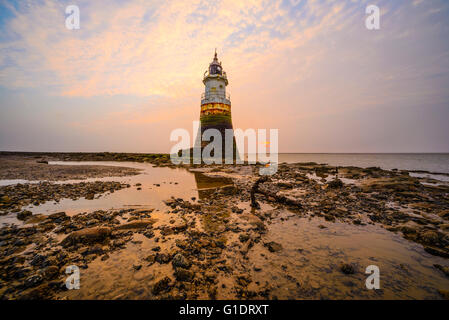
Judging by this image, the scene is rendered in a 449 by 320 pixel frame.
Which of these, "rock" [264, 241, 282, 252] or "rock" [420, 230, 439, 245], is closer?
"rock" [264, 241, 282, 252]

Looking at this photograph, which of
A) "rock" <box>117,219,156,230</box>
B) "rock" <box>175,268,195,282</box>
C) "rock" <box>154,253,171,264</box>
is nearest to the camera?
"rock" <box>175,268,195,282</box>

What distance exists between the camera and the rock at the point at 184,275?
281cm

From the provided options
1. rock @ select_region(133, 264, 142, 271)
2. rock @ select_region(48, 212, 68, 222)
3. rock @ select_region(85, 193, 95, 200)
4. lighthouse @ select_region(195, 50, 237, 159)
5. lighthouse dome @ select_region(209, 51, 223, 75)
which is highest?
lighthouse dome @ select_region(209, 51, 223, 75)

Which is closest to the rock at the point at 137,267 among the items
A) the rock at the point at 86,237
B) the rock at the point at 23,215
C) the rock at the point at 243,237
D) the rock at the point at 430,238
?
the rock at the point at 86,237

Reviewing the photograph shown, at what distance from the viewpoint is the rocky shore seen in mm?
2604

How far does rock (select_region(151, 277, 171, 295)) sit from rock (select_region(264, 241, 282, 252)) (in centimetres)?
236

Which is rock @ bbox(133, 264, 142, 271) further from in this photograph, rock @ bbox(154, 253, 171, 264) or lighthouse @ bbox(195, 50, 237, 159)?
lighthouse @ bbox(195, 50, 237, 159)

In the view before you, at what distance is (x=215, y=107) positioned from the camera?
30.3m

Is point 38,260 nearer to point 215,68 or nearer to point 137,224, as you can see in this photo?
point 137,224

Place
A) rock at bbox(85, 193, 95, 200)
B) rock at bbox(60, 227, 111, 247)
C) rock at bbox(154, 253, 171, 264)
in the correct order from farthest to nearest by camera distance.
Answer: rock at bbox(85, 193, 95, 200) → rock at bbox(60, 227, 111, 247) → rock at bbox(154, 253, 171, 264)

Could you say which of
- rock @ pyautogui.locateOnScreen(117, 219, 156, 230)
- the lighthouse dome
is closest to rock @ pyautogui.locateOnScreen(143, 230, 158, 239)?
rock @ pyautogui.locateOnScreen(117, 219, 156, 230)

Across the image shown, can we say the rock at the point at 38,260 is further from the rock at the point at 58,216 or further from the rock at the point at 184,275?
the rock at the point at 184,275

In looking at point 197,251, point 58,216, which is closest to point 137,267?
point 197,251
